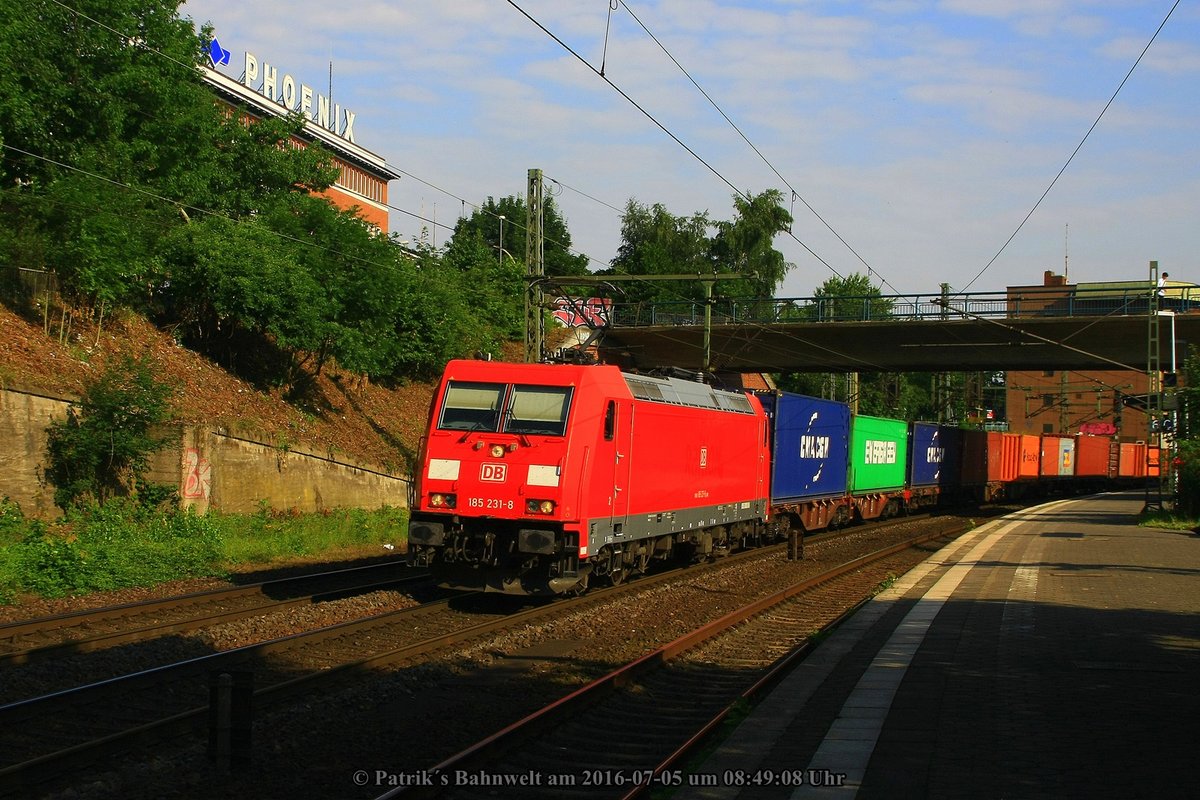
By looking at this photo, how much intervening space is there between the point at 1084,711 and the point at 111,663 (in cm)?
841

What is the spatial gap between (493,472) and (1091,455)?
57.7 metres

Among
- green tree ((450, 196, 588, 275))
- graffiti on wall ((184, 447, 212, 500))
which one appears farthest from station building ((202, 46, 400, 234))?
graffiti on wall ((184, 447, 212, 500))

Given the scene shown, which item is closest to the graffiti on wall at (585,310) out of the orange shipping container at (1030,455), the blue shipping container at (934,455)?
the blue shipping container at (934,455)

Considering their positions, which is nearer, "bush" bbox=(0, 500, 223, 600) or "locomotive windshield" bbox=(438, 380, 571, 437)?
"locomotive windshield" bbox=(438, 380, 571, 437)

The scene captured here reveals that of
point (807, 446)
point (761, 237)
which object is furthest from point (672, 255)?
point (807, 446)

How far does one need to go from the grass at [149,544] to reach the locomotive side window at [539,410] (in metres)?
6.02

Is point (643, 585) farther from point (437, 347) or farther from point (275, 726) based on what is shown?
point (437, 347)

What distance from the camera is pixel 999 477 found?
48969 millimetres

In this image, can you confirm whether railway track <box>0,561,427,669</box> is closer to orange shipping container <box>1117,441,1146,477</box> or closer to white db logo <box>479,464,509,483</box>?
white db logo <box>479,464,509,483</box>

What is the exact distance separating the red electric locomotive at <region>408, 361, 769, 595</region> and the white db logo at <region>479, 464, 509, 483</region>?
15mm

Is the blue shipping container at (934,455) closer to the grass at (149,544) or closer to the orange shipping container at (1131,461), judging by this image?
the grass at (149,544)

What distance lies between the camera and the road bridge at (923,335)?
3603cm

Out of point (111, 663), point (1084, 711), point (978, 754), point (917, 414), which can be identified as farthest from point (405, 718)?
point (917, 414)

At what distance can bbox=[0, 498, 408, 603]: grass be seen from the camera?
49.2 feet
